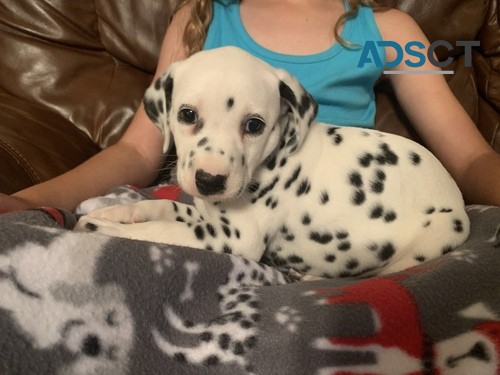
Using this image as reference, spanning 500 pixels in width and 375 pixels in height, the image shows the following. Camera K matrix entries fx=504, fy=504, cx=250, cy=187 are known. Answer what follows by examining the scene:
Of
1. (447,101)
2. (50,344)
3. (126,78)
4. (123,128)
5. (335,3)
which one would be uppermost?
(335,3)

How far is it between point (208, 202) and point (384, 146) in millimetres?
561


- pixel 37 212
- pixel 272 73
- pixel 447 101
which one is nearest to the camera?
pixel 37 212

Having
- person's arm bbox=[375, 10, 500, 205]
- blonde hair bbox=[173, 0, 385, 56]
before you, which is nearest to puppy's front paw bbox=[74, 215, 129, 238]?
blonde hair bbox=[173, 0, 385, 56]

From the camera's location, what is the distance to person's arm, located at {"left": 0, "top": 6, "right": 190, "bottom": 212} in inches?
64.2

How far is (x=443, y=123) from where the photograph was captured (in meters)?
1.98

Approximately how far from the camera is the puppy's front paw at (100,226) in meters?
1.32

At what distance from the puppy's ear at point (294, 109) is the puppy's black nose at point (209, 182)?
1.00 feet

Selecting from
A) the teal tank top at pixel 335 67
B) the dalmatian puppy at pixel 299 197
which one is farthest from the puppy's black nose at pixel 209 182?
the teal tank top at pixel 335 67

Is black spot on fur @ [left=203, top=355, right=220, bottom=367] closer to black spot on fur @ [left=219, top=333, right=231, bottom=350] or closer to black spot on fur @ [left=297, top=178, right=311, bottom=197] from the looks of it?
black spot on fur @ [left=219, top=333, right=231, bottom=350]

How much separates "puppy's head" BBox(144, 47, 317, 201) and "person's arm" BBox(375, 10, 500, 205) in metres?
0.75

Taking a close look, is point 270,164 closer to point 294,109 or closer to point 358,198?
point 294,109

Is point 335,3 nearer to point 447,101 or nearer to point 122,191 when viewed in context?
point 447,101

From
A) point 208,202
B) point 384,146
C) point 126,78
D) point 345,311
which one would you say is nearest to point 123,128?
point 126,78

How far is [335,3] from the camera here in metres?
2.23
